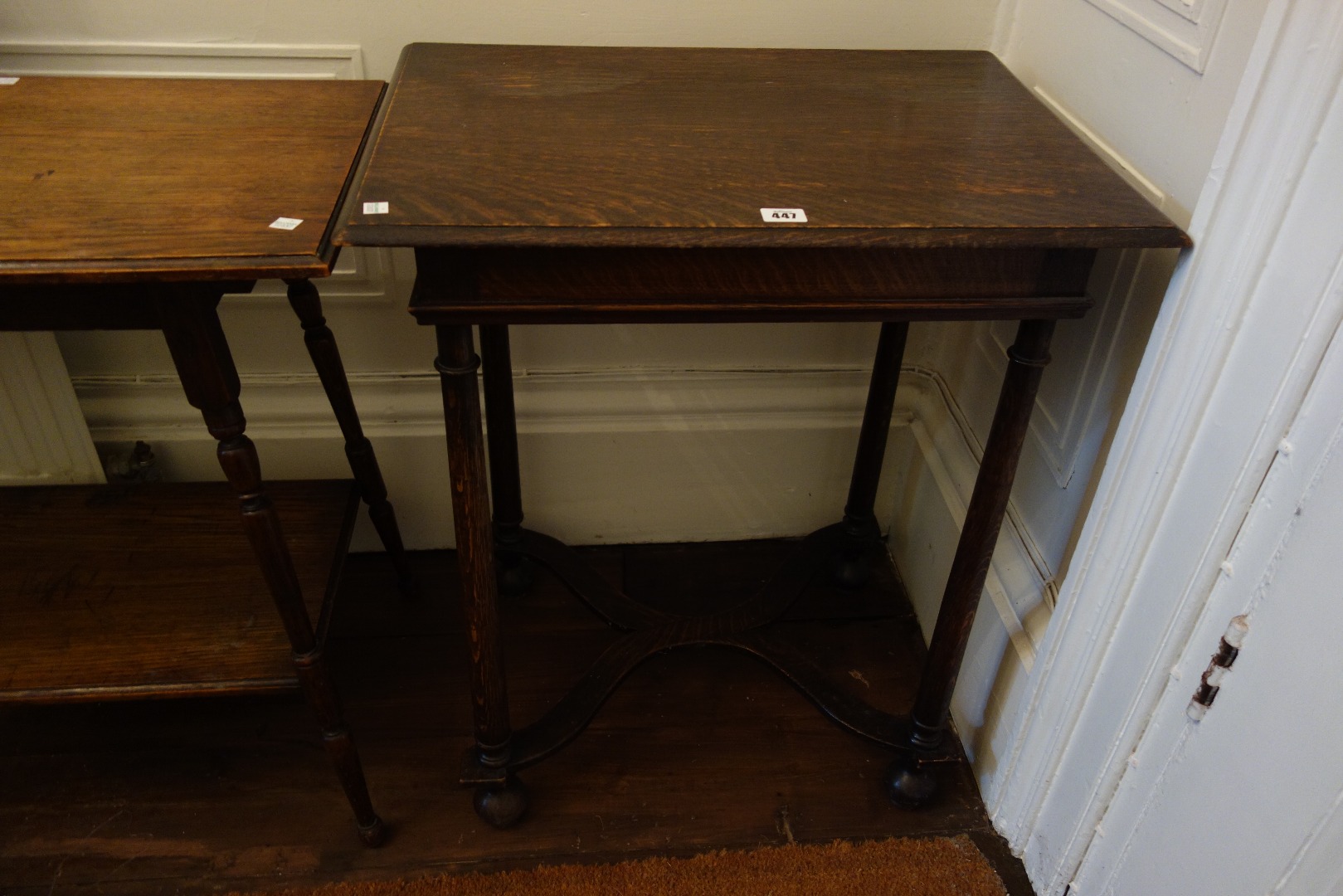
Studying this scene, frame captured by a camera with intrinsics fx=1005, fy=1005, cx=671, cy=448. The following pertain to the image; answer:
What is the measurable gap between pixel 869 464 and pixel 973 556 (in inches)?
16.7

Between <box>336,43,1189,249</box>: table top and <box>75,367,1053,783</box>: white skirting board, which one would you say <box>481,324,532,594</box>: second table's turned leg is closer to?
<box>75,367,1053,783</box>: white skirting board

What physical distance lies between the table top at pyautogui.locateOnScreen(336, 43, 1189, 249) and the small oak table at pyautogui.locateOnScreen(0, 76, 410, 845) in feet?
0.32

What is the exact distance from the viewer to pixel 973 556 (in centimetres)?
119

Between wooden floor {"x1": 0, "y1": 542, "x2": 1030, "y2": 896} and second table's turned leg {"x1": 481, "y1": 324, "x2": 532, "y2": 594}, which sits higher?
second table's turned leg {"x1": 481, "y1": 324, "x2": 532, "y2": 594}

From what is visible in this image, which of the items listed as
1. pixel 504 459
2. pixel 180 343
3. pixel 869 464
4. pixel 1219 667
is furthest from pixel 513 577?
pixel 1219 667

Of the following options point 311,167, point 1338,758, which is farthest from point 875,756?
point 311,167

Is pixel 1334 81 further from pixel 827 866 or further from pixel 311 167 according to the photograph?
pixel 827 866

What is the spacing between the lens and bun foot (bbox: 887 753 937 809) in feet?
4.50

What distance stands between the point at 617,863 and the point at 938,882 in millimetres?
417

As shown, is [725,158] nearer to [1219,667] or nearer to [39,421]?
[1219,667]

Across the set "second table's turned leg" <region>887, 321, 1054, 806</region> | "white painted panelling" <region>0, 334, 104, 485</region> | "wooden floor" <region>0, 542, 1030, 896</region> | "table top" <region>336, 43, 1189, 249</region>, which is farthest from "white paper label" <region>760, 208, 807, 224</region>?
"white painted panelling" <region>0, 334, 104, 485</region>

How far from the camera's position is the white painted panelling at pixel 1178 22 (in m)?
0.93

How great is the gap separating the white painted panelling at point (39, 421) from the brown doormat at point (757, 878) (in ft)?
2.45

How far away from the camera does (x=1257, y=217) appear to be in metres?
0.84
